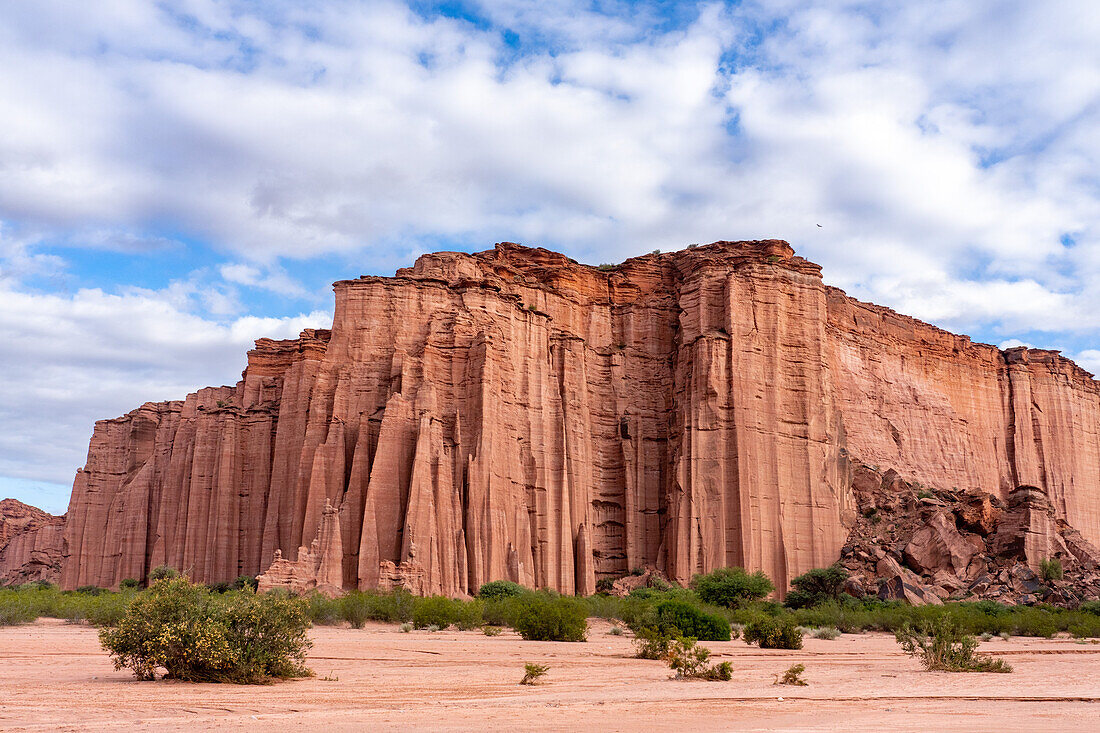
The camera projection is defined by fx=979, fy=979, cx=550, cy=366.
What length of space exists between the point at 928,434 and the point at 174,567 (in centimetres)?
4752

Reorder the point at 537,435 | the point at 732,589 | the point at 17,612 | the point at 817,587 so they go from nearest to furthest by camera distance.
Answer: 1. the point at 17,612
2. the point at 732,589
3. the point at 817,587
4. the point at 537,435

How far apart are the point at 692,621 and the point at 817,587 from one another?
78.8 feet

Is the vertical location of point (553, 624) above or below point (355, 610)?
below

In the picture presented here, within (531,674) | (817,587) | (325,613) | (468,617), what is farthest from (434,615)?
(817,587)

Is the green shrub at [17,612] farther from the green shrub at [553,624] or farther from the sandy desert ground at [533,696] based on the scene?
the green shrub at [553,624]

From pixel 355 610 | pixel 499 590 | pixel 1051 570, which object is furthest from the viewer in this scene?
pixel 1051 570

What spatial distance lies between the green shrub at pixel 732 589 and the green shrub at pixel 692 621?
17864 mm

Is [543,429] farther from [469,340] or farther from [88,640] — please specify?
[88,640]

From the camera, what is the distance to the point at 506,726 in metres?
9.94

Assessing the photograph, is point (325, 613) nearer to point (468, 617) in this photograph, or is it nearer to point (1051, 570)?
point (468, 617)

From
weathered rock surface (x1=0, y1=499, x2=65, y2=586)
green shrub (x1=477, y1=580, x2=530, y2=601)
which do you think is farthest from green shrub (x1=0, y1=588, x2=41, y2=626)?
weathered rock surface (x1=0, y1=499, x2=65, y2=586)

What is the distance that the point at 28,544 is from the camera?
8400 cm

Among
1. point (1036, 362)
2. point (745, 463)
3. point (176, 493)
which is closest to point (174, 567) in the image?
point (176, 493)

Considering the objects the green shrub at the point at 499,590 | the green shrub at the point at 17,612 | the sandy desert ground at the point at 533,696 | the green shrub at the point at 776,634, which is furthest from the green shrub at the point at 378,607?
Result: the green shrub at the point at 776,634
